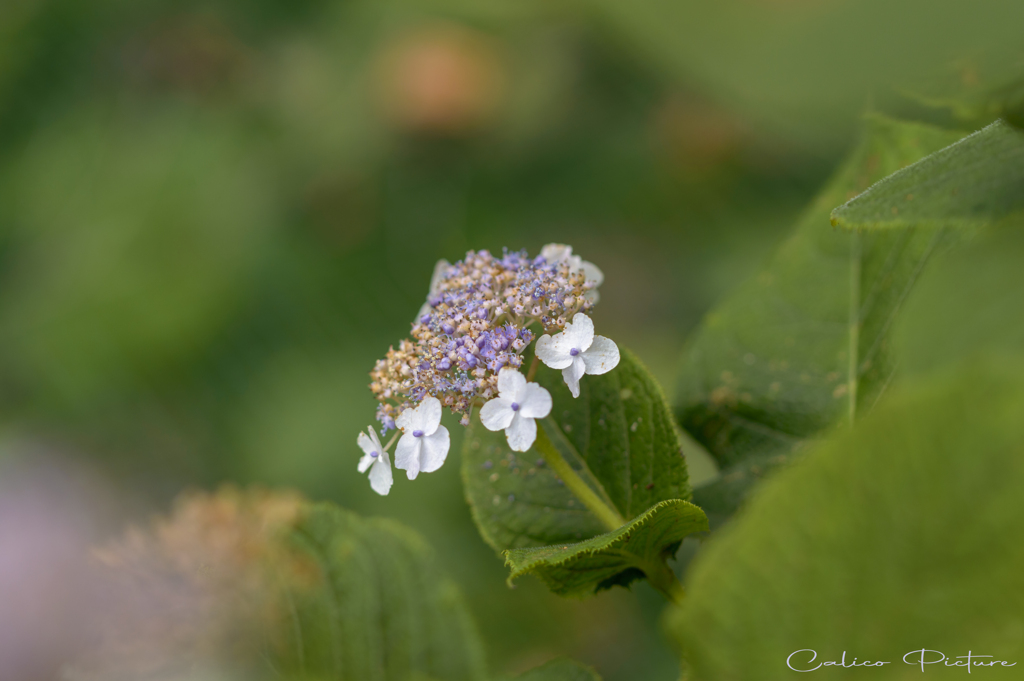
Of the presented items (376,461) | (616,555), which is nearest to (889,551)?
(616,555)

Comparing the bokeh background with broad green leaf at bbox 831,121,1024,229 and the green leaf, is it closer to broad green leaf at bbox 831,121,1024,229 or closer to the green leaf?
the green leaf

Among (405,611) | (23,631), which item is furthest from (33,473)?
(405,611)

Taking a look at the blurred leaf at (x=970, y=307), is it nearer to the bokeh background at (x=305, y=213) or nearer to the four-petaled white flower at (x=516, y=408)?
the four-petaled white flower at (x=516, y=408)

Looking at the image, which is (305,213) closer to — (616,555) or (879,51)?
(616,555)

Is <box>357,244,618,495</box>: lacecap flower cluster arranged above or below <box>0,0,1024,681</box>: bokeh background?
Answer: below

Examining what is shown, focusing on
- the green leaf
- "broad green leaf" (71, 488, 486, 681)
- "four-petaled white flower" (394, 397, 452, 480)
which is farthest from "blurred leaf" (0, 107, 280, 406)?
"four-petaled white flower" (394, 397, 452, 480)
